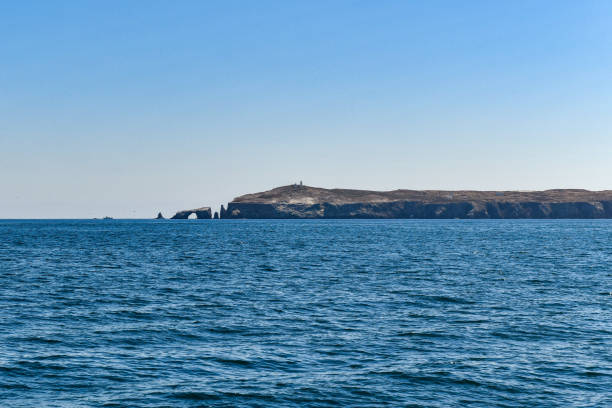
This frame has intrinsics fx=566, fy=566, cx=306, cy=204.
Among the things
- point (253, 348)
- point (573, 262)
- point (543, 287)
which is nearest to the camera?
point (253, 348)

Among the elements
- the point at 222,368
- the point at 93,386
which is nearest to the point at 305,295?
the point at 222,368

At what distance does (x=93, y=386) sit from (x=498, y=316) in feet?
74.7

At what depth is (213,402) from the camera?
18.3 meters

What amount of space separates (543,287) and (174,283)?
3050 cm

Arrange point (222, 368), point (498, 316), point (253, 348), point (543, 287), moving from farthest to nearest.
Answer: point (543, 287)
point (498, 316)
point (253, 348)
point (222, 368)

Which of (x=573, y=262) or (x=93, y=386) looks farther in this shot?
(x=573, y=262)

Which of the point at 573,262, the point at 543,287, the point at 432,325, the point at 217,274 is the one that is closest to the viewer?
the point at 432,325

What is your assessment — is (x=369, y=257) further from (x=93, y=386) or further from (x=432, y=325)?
(x=93, y=386)

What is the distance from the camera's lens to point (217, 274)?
55.6m

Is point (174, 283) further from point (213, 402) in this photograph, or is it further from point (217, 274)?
point (213, 402)

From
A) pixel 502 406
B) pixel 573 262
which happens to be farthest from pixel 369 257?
pixel 502 406

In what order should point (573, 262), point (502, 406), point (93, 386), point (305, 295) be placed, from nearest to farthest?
point (502, 406)
point (93, 386)
point (305, 295)
point (573, 262)

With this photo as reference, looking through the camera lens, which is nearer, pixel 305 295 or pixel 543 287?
pixel 305 295

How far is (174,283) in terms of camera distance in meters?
48.5
